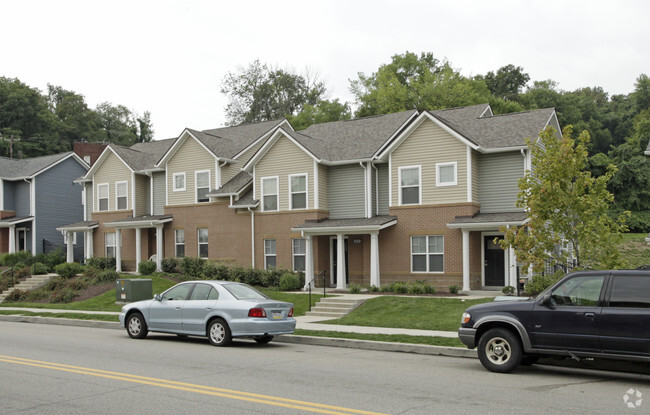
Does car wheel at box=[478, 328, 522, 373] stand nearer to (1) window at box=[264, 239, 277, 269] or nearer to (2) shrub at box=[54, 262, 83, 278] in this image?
(1) window at box=[264, 239, 277, 269]

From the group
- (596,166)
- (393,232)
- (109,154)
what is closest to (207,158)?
(109,154)

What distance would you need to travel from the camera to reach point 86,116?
83.1m

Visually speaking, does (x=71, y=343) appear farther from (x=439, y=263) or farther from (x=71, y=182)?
(x=71, y=182)

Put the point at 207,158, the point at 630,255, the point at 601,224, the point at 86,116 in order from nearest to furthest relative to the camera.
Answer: the point at 601,224 < the point at 207,158 < the point at 630,255 < the point at 86,116

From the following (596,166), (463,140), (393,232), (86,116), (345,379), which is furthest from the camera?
(86,116)

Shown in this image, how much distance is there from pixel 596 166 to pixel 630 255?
648 inches

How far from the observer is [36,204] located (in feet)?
136

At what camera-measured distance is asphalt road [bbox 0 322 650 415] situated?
7961mm

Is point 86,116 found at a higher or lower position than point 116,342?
higher

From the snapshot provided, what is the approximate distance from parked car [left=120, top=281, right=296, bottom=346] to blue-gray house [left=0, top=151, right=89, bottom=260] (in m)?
29.1

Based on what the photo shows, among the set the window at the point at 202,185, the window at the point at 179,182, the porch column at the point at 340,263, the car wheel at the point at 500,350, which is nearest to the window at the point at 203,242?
the window at the point at 202,185

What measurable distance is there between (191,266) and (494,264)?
46.6ft

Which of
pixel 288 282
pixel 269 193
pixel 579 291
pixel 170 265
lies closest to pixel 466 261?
pixel 288 282

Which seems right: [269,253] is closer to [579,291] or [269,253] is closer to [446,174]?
[446,174]
